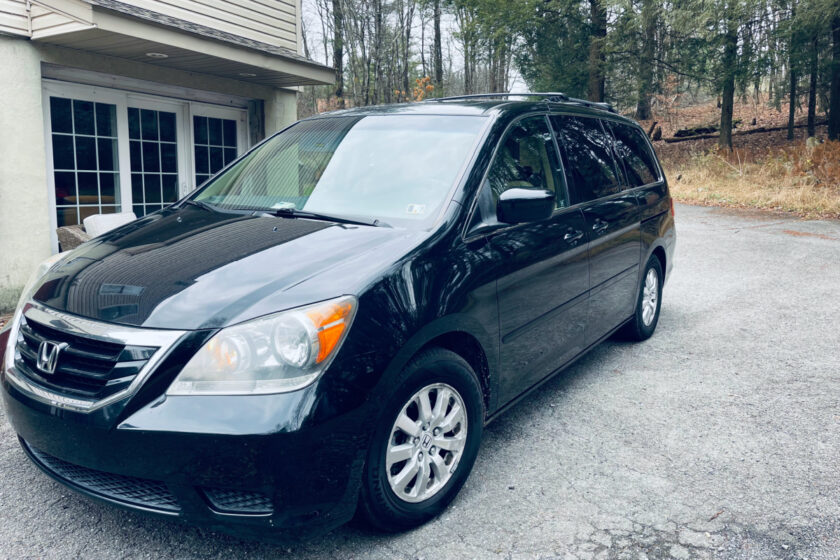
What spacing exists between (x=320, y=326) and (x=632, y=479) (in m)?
1.85

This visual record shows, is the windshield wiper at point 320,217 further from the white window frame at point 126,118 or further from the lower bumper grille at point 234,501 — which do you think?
the white window frame at point 126,118

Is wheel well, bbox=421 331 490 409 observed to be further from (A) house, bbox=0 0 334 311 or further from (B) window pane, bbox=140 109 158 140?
(B) window pane, bbox=140 109 158 140

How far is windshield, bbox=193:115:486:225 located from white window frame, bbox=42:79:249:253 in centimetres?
452

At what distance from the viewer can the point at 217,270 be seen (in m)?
2.62

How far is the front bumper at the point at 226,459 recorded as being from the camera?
2.19 metres

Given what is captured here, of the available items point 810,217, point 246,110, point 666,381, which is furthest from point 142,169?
point 810,217

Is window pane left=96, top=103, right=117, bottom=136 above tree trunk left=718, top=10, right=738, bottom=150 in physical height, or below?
below

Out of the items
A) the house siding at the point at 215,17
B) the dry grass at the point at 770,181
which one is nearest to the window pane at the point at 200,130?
the house siding at the point at 215,17

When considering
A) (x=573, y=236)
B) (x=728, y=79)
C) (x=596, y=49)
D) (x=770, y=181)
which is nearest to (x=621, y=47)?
(x=596, y=49)

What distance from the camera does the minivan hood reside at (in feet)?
7.87

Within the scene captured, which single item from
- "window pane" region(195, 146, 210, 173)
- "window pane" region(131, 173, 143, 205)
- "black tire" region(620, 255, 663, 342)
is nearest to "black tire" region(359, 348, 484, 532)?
"black tire" region(620, 255, 663, 342)

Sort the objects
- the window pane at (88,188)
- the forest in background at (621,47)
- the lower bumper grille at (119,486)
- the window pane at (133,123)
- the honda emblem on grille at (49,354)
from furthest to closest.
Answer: the forest in background at (621,47), the window pane at (133,123), the window pane at (88,188), the honda emblem on grille at (49,354), the lower bumper grille at (119,486)

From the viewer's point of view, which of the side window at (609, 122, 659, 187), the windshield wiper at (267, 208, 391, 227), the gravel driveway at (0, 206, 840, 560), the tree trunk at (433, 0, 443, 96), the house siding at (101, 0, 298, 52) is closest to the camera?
the gravel driveway at (0, 206, 840, 560)

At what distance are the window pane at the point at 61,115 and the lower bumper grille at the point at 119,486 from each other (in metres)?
6.17
